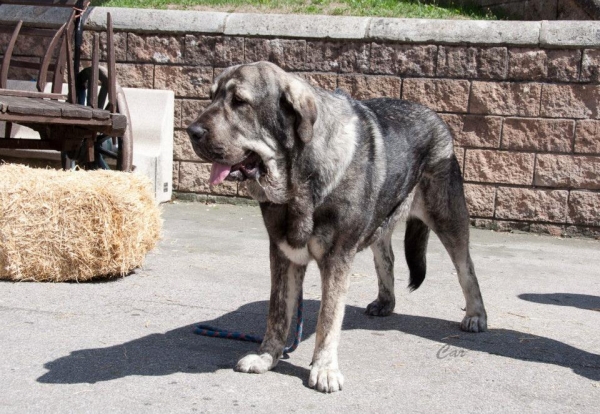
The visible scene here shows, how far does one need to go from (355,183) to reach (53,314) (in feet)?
6.51

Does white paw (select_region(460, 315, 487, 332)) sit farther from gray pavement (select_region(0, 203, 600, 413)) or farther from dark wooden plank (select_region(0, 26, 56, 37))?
dark wooden plank (select_region(0, 26, 56, 37))

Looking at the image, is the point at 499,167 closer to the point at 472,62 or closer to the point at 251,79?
the point at 472,62

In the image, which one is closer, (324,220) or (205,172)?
(324,220)

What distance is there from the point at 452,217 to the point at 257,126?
1.73m

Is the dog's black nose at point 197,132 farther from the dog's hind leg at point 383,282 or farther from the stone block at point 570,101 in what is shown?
the stone block at point 570,101

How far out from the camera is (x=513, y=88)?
800 centimetres

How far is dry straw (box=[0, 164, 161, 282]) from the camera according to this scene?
17.1ft

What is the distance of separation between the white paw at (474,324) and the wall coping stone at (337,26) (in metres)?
3.99

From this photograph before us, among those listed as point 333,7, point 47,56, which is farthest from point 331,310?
point 333,7

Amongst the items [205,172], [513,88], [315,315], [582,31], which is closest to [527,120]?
[513,88]

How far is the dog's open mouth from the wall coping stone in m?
4.35

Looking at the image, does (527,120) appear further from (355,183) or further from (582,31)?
(355,183)

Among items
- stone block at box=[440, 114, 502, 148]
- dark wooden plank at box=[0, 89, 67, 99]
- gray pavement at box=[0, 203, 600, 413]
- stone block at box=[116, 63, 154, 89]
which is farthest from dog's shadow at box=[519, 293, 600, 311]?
stone block at box=[116, 63, 154, 89]

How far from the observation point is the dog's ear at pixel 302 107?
12.1ft
